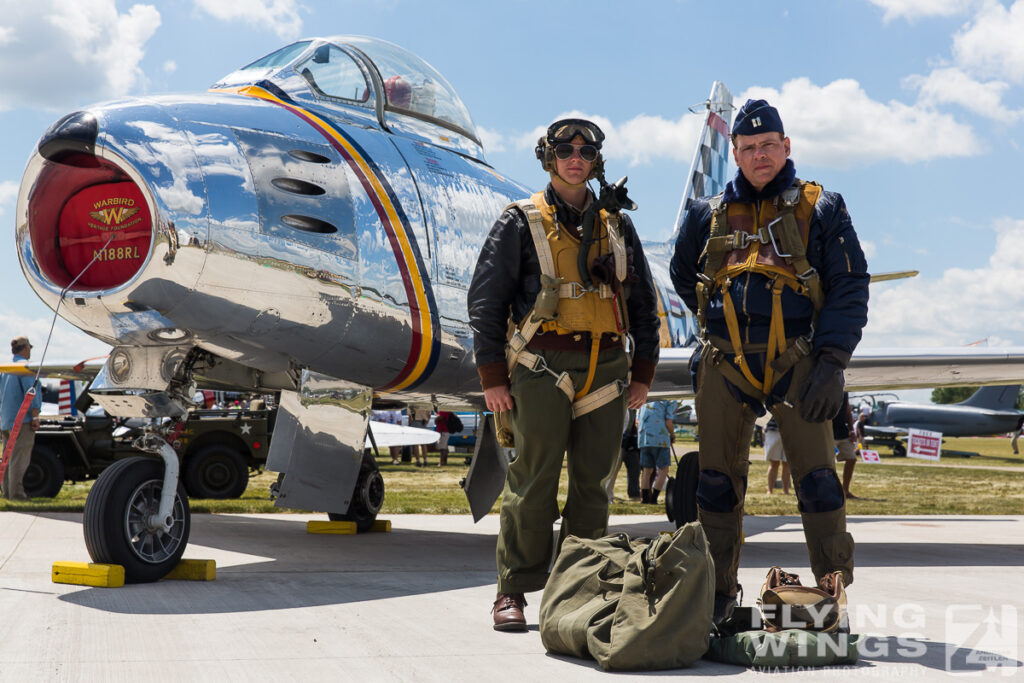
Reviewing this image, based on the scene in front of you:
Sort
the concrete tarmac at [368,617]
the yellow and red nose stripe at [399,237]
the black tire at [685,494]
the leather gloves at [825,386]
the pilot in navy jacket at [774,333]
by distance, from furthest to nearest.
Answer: the black tire at [685,494]
the yellow and red nose stripe at [399,237]
the pilot in navy jacket at [774,333]
the leather gloves at [825,386]
the concrete tarmac at [368,617]

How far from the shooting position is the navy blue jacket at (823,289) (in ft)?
11.7

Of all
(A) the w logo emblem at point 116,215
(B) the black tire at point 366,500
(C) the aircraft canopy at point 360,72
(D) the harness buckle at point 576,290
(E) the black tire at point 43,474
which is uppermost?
(C) the aircraft canopy at point 360,72

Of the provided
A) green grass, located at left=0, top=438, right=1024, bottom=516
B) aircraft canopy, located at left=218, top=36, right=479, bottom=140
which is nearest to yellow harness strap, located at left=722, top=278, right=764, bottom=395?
aircraft canopy, located at left=218, top=36, right=479, bottom=140

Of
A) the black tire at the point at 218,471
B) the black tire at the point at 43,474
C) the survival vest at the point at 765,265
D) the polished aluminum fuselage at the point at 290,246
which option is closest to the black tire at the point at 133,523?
the polished aluminum fuselage at the point at 290,246

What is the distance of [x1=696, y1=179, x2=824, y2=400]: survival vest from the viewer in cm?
364

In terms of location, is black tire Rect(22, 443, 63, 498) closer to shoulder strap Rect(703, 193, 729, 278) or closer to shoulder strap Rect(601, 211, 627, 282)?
shoulder strap Rect(601, 211, 627, 282)

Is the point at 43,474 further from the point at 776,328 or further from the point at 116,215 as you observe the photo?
the point at 776,328

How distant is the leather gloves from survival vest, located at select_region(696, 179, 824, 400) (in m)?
0.11

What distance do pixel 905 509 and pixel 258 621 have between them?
1081cm

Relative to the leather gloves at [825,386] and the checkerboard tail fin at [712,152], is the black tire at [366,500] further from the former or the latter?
the checkerboard tail fin at [712,152]

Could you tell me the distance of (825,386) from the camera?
3494mm

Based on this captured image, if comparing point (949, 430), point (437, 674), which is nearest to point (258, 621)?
point (437, 674)

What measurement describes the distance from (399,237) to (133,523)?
222 cm

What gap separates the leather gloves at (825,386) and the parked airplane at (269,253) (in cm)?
268
